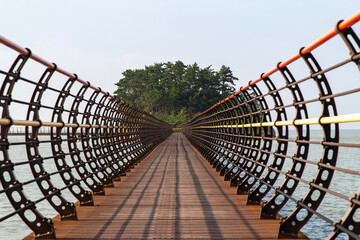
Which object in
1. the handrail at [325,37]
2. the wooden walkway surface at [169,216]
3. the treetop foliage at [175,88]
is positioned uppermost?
the treetop foliage at [175,88]

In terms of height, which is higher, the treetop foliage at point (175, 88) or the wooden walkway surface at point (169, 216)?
the treetop foliage at point (175, 88)

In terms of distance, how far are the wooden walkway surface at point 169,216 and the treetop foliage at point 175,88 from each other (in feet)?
342

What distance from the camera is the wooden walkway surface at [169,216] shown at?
4188mm

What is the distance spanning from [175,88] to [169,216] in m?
118

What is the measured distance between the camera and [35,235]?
3939mm

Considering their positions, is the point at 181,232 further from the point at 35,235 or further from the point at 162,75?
the point at 162,75

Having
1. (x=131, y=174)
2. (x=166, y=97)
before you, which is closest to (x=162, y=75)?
(x=166, y=97)

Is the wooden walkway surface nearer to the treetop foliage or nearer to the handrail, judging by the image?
the handrail

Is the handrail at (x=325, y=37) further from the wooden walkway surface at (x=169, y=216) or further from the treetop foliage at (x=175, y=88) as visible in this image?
the treetop foliage at (x=175, y=88)

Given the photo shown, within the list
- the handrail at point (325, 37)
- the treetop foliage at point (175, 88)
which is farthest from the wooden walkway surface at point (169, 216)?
the treetop foliage at point (175, 88)

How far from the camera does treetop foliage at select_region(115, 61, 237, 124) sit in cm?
12156

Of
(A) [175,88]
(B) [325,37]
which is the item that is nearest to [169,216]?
(B) [325,37]

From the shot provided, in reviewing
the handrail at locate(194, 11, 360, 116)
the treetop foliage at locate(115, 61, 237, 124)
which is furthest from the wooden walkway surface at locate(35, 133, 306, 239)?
the treetop foliage at locate(115, 61, 237, 124)

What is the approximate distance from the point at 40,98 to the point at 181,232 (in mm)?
1922
